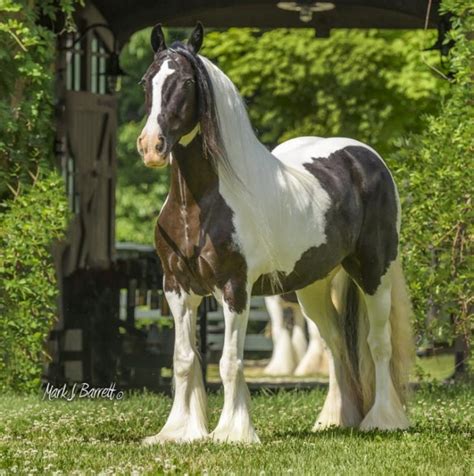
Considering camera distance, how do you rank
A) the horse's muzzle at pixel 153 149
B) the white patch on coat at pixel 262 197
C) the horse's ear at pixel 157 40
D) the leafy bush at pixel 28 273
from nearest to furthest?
the horse's muzzle at pixel 153 149
the white patch on coat at pixel 262 197
the horse's ear at pixel 157 40
the leafy bush at pixel 28 273

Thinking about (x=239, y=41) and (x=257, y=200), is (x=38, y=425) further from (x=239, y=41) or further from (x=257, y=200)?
(x=239, y=41)

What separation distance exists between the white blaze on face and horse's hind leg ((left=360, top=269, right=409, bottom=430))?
1958 mm

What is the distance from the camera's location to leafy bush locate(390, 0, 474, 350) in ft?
34.1

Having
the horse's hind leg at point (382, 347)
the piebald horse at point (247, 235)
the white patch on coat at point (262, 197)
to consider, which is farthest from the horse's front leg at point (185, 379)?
the horse's hind leg at point (382, 347)

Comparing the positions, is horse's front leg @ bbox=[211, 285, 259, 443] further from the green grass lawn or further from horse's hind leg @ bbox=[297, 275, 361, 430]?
horse's hind leg @ bbox=[297, 275, 361, 430]

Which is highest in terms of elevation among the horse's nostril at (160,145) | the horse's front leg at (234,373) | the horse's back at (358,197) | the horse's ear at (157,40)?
the horse's ear at (157,40)

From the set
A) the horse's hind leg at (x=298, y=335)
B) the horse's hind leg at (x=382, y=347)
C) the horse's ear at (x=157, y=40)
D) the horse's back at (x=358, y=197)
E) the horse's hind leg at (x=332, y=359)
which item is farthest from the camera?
the horse's hind leg at (x=298, y=335)

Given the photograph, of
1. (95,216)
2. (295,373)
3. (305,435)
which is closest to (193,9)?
(95,216)

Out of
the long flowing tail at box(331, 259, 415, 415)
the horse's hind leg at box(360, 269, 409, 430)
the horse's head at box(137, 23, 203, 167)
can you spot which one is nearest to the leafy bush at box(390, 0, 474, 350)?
the long flowing tail at box(331, 259, 415, 415)

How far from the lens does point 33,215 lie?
1052cm

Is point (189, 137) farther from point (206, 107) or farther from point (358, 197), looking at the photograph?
point (358, 197)
